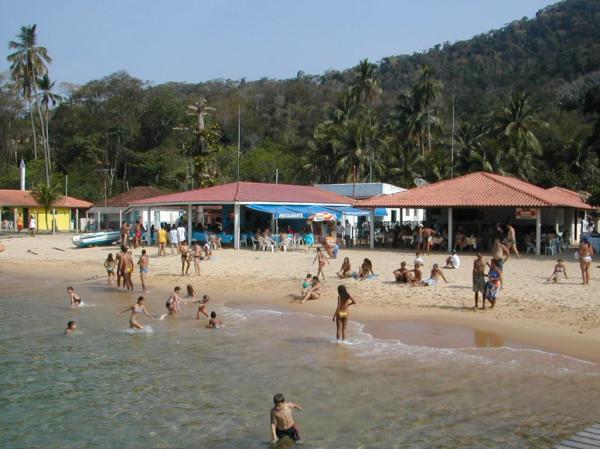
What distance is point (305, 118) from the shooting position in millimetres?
79938

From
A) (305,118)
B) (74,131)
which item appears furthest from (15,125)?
(305,118)

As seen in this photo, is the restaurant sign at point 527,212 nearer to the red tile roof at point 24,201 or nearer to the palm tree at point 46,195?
the palm tree at point 46,195

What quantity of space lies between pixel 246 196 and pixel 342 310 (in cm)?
1880

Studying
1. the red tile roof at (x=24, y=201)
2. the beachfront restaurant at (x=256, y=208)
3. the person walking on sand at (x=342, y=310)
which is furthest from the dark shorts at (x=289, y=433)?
the red tile roof at (x=24, y=201)

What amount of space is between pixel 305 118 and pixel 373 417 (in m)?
73.0

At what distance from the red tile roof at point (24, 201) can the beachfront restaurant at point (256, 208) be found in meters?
17.5

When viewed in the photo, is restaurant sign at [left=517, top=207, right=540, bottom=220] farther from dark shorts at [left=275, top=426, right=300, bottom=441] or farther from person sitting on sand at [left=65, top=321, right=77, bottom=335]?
dark shorts at [left=275, top=426, right=300, bottom=441]

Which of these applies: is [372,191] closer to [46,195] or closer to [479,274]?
[46,195]

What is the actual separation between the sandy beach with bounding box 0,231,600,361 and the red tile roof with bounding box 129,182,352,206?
117 inches

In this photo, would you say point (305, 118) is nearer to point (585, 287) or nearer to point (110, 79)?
point (110, 79)

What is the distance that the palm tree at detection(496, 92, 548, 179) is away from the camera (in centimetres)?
4978

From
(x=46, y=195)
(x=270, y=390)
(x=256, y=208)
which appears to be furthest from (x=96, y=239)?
(x=270, y=390)

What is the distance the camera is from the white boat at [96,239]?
108ft

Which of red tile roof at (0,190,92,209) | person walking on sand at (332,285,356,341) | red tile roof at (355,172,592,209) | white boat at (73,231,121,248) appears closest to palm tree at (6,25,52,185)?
red tile roof at (0,190,92,209)
